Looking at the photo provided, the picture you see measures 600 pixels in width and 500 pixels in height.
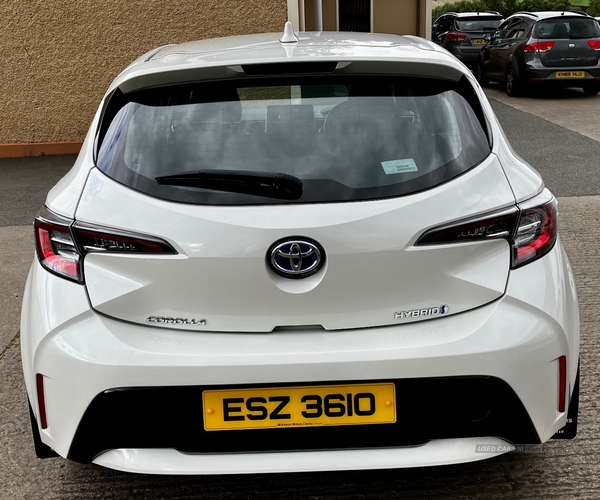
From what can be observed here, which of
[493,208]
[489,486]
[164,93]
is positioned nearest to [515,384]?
[493,208]

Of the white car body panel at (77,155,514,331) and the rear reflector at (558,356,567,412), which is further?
the rear reflector at (558,356,567,412)

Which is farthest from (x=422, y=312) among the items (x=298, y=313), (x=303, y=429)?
(x=303, y=429)

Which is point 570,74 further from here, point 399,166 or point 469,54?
point 399,166

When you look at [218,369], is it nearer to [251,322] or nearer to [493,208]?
A: [251,322]

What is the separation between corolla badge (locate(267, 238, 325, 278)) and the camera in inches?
86.7

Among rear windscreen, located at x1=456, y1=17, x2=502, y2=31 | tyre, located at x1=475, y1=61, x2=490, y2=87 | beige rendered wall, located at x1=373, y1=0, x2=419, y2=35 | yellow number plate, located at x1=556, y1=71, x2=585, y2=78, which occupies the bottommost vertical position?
tyre, located at x1=475, y1=61, x2=490, y2=87

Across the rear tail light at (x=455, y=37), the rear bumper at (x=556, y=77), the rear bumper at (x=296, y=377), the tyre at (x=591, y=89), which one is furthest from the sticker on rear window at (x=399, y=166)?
the rear tail light at (x=455, y=37)

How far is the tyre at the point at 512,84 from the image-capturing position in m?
15.2

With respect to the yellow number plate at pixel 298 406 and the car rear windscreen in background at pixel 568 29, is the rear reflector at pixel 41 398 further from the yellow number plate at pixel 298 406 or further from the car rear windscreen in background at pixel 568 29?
the car rear windscreen in background at pixel 568 29

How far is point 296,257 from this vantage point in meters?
2.21

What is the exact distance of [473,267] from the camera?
227 centimetres

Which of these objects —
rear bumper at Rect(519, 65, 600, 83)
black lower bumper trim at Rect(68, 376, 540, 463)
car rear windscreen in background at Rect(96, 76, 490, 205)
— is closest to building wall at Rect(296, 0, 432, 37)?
rear bumper at Rect(519, 65, 600, 83)

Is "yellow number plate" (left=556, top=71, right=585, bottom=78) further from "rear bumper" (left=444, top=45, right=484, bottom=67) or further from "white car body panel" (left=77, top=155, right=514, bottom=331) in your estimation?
"white car body panel" (left=77, top=155, right=514, bottom=331)

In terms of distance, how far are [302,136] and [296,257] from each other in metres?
0.41
